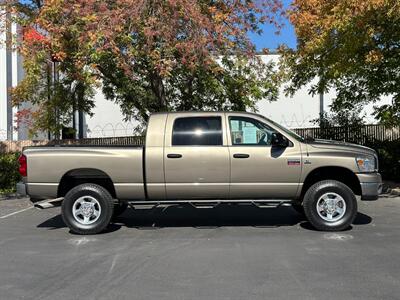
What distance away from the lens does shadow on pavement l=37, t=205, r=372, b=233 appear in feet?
31.2

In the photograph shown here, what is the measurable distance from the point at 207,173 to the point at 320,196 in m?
1.93

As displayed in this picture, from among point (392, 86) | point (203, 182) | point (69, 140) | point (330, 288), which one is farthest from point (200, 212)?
point (69, 140)

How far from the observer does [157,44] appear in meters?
12.7

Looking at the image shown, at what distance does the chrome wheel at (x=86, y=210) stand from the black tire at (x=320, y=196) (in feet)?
11.6

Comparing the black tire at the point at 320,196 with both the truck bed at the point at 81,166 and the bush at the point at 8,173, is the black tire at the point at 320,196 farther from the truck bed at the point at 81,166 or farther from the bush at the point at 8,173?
the bush at the point at 8,173

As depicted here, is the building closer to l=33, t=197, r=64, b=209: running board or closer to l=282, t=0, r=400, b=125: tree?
l=282, t=0, r=400, b=125: tree

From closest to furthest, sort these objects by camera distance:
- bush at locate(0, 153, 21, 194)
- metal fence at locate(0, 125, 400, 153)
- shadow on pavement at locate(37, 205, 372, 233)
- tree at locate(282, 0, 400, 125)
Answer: shadow on pavement at locate(37, 205, 372, 233) → tree at locate(282, 0, 400, 125) → bush at locate(0, 153, 21, 194) → metal fence at locate(0, 125, 400, 153)

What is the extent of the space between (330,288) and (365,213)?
5555 millimetres

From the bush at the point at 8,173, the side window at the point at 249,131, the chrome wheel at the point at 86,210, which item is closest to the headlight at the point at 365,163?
the side window at the point at 249,131

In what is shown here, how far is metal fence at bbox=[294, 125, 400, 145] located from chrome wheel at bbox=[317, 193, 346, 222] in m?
9.15

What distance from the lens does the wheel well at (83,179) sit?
8.77 metres

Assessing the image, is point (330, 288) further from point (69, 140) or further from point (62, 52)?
point (69, 140)

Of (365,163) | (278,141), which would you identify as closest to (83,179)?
(278,141)

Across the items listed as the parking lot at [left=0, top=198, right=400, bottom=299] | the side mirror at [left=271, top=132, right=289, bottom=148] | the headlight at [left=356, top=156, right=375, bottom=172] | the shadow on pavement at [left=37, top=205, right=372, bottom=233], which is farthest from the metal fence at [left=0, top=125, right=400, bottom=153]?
the side mirror at [left=271, top=132, right=289, bottom=148]
